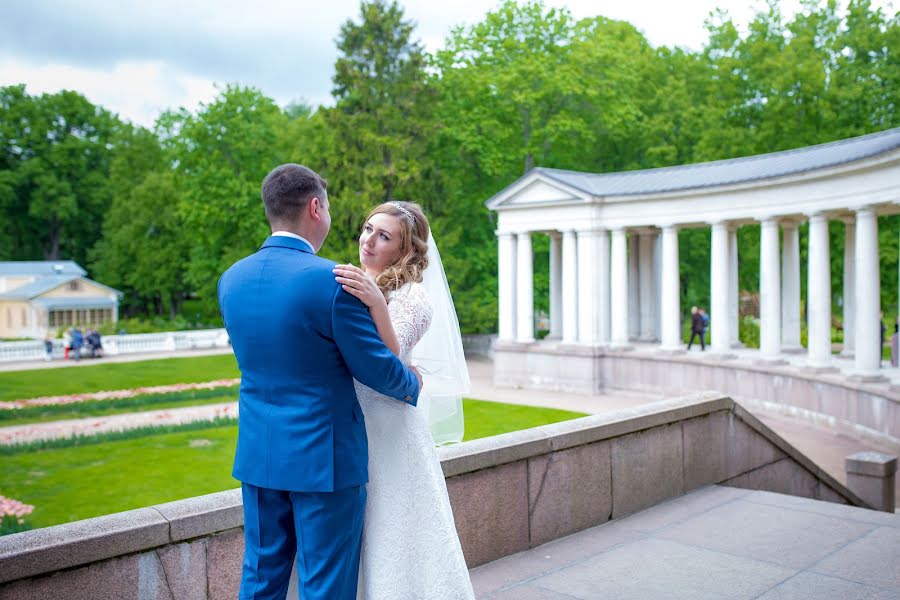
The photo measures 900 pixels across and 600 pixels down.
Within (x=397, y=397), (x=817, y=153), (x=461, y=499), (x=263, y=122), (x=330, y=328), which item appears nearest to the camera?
(x=330, y=328)

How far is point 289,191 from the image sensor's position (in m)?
4.65

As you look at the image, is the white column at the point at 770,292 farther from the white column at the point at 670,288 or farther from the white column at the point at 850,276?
the white column at the point at 670,288

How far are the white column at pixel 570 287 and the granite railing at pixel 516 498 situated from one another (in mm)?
23050

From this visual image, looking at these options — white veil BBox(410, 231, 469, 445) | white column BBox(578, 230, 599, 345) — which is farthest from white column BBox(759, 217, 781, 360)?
white veil BBox(410, 231, 469, 445)

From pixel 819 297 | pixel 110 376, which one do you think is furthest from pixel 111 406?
pixel 819 297

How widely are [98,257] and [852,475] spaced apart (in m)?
84.2

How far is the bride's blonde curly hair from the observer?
5.29m

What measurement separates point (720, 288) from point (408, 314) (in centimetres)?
2956

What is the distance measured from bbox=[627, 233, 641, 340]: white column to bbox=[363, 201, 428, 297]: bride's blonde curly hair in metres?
36.8

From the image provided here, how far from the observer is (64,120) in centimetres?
8731

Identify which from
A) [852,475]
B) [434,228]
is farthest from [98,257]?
[852,475]

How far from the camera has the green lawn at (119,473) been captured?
16.1m

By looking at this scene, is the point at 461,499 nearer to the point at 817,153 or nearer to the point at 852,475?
the point at 852,475

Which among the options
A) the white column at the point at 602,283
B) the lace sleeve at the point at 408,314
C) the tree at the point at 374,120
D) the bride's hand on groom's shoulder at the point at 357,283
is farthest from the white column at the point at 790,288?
the bride's hand on groom's shoulder at the point at 357,283
